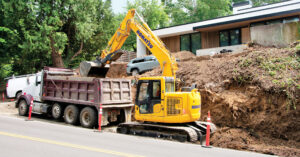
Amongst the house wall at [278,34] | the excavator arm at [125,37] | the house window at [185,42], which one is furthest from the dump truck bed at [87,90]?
the house window at [185,42]

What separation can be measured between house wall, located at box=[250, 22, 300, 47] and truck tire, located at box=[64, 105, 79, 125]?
13.0 metres

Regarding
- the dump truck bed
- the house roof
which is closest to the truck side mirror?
the dump truck bed

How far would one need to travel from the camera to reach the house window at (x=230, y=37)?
1020 inches

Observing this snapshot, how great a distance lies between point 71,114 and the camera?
13.0 meters

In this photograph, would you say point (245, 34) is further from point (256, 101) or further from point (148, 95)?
point (148, 95)

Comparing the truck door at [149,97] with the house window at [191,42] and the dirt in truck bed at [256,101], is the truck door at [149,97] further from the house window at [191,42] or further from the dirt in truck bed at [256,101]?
the house window at [191,42]

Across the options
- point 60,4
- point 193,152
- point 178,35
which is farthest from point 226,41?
point 193,152

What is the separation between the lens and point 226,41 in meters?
26.7

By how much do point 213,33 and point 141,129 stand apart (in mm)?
19638

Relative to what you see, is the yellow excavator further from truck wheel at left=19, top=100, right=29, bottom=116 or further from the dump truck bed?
truck wheel at left=19, top=100, right=29, bottom=116

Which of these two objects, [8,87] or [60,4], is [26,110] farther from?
[60,4]

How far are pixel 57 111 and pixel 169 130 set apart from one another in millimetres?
6769

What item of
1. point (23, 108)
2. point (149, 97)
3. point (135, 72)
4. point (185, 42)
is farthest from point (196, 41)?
point (149, 97)

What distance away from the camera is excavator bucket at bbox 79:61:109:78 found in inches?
519
